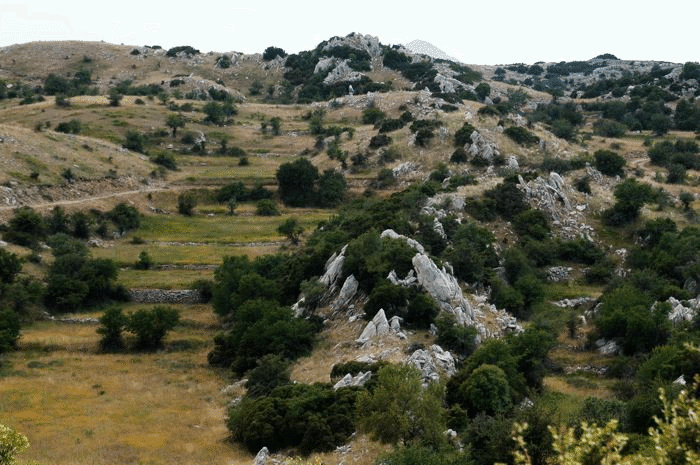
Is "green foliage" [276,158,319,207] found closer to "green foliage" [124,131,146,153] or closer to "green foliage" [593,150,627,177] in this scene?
"green foliage" [124,131,146,153]

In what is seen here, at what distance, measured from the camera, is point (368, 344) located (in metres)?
41.7

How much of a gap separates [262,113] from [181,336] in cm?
9815

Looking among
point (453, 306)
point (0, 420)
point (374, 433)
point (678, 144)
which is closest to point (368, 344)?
point (453, 306)

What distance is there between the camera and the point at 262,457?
31.2 meters

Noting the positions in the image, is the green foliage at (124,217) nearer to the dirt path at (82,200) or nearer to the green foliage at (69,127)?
the dirt path at (82,200)

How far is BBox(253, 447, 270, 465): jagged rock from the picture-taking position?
101ft

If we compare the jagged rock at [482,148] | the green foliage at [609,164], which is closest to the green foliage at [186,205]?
the jagged rock at [482,148]

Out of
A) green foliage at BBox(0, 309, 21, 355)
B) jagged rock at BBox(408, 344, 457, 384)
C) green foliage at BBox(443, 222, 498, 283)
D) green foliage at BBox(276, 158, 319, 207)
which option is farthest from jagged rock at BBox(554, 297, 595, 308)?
green foliage at BBox(276, 158, 319, 207)

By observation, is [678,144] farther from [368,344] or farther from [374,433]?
[374,433]

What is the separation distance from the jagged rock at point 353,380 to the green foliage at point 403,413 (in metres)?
5.63

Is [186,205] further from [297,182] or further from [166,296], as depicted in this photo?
[166,296]

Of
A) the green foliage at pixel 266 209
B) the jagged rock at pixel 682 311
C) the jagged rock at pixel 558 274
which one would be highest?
the green foliage at pixel 266 209

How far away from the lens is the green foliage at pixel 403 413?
27312mm

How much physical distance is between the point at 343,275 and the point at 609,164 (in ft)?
186
